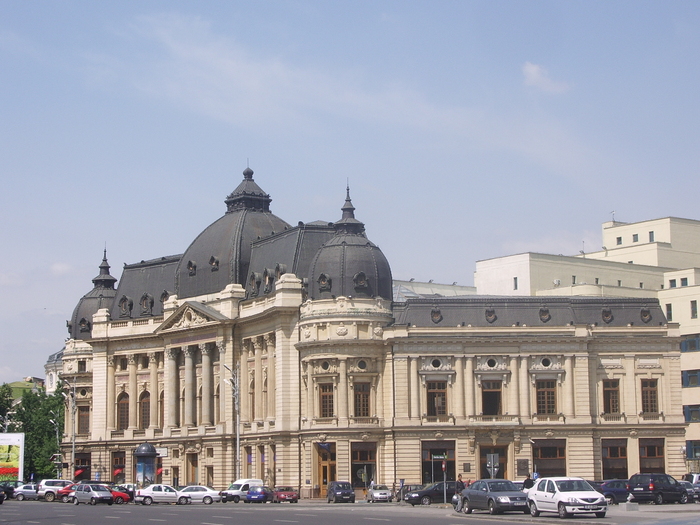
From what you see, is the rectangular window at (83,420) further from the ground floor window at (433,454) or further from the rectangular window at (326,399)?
the ground floor window at (433,454)

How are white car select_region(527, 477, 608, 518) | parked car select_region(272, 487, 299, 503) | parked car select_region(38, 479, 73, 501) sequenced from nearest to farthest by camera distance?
white car select_region(527, 477, 608, 518) < parked car select_region(272, 487, 299, 503) < parked car select_region(38, 479, 73, 501)

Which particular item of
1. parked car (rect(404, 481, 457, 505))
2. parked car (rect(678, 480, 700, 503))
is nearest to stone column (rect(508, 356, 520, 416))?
A: parked car (rect(404, 481, 457, 505))

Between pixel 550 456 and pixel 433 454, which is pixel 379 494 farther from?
pixel 550 456

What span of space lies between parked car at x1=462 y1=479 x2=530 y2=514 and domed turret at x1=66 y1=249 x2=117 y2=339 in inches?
3318

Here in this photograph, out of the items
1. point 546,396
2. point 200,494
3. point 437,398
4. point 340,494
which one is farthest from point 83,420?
point 546,396

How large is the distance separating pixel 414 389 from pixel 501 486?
123 feet

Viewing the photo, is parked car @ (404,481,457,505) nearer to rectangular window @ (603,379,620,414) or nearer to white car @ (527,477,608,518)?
rectangular window @ (603,379,620,414)

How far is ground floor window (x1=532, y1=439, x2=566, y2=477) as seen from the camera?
328ft

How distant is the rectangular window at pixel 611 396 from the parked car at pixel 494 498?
39401 mm

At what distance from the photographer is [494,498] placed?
6084 centimetres

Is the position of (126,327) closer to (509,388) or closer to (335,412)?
(335,412)

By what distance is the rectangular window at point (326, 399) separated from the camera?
335 ft

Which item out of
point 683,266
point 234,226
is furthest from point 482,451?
point 683,266

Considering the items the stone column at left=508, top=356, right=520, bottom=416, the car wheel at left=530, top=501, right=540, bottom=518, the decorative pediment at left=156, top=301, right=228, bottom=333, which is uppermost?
the decorative pediment at left=156, top=301, right=228, bottom=333
